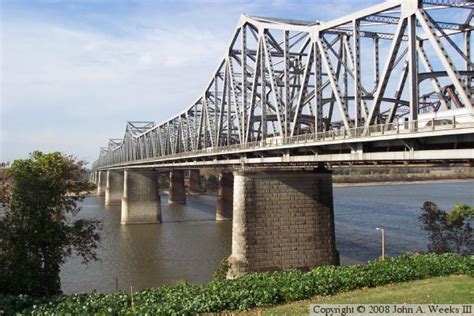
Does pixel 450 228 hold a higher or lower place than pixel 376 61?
lower

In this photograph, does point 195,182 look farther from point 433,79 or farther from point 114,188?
point 433,79

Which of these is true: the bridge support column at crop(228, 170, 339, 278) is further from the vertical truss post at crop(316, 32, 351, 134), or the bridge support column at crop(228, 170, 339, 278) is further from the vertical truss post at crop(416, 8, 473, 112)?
the vertical truss post at crop(416, 8, 473, 112)

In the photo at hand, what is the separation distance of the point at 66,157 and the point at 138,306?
13.5m

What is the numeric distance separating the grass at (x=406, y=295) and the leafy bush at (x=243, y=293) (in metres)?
0.45

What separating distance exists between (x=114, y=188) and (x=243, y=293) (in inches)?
3821

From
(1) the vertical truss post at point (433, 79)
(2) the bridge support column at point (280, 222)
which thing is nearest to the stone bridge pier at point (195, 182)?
(2) the bridge support column at point (280, 222)

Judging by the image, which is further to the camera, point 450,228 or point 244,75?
point 244,75

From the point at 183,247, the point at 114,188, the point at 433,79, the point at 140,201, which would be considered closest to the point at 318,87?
the point at 433,79

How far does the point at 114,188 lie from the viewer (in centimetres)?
10975

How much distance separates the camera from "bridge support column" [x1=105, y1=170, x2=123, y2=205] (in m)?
106

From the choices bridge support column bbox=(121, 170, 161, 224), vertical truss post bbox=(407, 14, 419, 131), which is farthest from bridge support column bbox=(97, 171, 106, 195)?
vertical truss post bbox=(407, 14, 419, 131)

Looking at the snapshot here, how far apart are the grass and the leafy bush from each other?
446mm

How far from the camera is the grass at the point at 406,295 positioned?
15.6 meters

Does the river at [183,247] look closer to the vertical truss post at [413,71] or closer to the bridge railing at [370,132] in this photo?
the bridge railing at [370,132]
